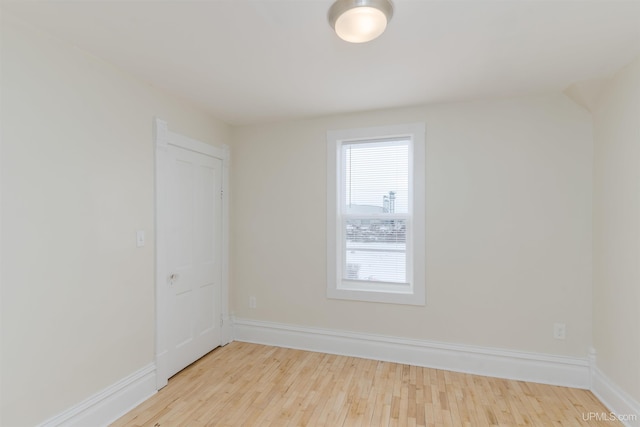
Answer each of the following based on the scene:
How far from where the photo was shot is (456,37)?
1857 mm

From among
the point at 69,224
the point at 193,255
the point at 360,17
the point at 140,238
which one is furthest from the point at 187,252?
the point at 360,17

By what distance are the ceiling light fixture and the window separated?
1544 mm

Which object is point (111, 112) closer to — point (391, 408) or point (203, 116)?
point (203, 116)

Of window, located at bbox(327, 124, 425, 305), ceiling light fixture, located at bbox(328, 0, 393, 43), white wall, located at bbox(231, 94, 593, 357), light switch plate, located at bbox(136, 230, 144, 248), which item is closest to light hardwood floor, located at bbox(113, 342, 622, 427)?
white wall, located at bbox(231, 94, 593, 357)

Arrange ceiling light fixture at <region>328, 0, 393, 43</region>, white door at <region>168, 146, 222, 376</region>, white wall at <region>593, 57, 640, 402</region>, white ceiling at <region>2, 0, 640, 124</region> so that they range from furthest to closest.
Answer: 1. white door at <region>168, 146, 222, 376</region>
2. white wall at <region>593, 57, 640, 402</region>
3. white ceiling at <region>2, 0, 640, 124</region>
4. ceiling light fixture at <region>328, 0, 393, 43</region>

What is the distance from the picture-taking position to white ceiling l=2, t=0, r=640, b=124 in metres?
1.62

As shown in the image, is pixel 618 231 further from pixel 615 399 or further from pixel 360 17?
pixel 360 17

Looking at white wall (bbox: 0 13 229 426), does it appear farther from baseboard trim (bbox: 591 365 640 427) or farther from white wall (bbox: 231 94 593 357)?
baseboard trim (bbox: 591 365 640 427)

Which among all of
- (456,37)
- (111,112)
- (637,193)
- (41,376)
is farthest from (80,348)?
(637,193)

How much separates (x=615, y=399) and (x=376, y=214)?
2.25 meters

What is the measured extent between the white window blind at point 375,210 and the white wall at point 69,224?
1.88 metres

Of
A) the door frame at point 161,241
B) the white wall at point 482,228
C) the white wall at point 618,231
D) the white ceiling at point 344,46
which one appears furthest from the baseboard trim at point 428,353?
the white ceiling at point 344,46

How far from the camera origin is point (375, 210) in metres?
3.27

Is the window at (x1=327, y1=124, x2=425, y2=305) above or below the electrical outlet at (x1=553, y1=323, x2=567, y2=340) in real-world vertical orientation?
above
